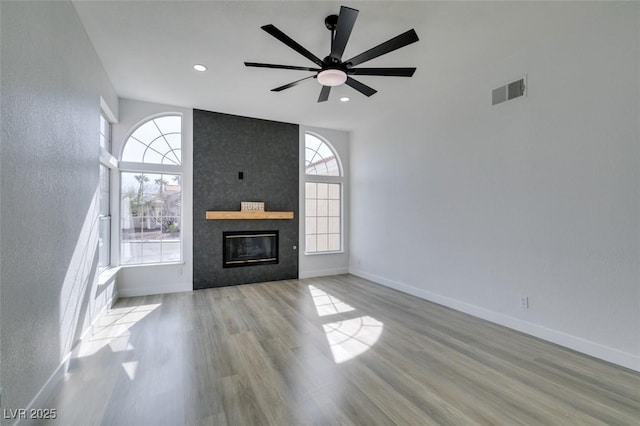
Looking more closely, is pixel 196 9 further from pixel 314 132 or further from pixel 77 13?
pixel 314 132

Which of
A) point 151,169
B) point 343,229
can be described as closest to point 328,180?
point 343,229

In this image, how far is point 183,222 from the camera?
16.0ft

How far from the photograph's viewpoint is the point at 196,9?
249 centimetres

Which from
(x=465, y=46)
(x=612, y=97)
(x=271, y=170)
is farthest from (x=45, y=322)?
(x=612, y=97)

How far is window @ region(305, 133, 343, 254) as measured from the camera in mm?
6078

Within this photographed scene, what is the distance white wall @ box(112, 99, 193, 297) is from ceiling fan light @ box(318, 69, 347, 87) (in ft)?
10.3

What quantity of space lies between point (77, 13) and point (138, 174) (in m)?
2.57

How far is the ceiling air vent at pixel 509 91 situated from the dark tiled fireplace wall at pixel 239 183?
11.6 feet

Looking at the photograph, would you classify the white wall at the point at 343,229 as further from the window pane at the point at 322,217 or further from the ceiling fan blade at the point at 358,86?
the ceiling fan blade at the point at 358,86

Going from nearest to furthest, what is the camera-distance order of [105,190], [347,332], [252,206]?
[347,332], [105,190], [252,206]

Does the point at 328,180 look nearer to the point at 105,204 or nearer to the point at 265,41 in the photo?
the point at 265,41

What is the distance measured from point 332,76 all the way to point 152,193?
3.72 m

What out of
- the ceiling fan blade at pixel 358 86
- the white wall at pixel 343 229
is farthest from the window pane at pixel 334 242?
the ceiling fan blade at pixel 358 86

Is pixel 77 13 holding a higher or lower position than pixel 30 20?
higher
